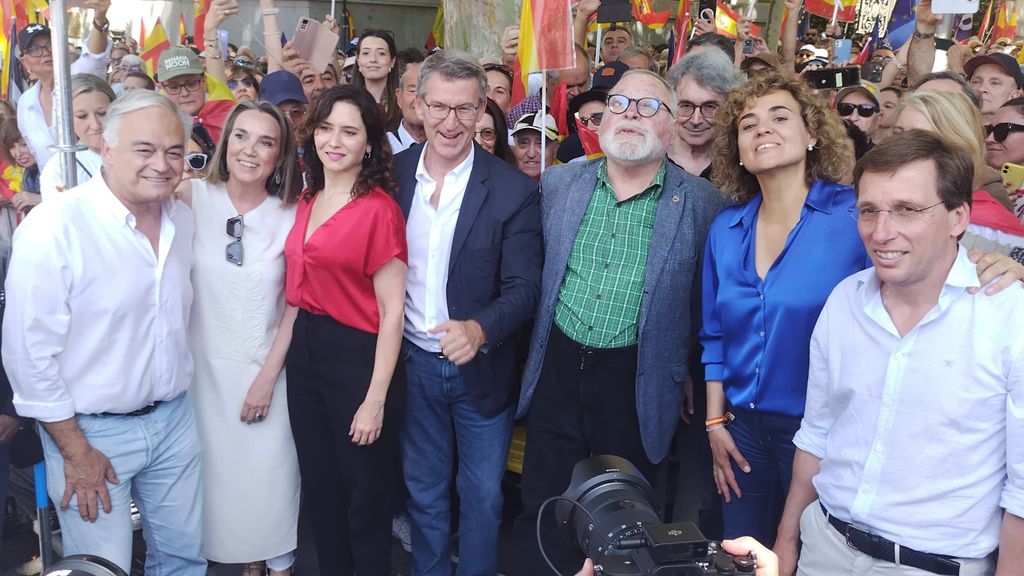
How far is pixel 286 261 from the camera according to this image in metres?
3.15

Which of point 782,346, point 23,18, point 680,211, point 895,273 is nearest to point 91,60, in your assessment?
point 23,18

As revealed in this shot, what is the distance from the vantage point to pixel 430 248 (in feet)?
10.4

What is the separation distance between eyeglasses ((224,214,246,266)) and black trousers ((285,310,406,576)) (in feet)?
1.01

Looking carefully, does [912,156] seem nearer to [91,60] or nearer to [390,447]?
[390,447]

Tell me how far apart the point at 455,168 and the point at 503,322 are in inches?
25.9

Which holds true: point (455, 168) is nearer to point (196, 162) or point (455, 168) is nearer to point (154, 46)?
point (196, 162)

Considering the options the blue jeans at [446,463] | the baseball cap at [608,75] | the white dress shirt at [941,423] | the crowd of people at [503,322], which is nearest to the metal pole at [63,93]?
the crowd of people at [503,322]

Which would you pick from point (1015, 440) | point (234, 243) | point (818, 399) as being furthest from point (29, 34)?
point (1015, 440)

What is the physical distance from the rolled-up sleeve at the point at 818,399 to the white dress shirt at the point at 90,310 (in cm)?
205

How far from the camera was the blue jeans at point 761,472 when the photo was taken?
8.95 ft

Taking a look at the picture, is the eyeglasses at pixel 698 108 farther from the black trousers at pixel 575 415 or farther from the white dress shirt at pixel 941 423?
the white dress shirt at pixel 941 423

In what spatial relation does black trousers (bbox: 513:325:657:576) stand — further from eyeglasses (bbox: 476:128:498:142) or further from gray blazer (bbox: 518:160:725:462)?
eyeglasses (bbox: 476:128:498:142)

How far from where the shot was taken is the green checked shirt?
3.04 meters

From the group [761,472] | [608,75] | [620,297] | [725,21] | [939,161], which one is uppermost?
[725,21]
